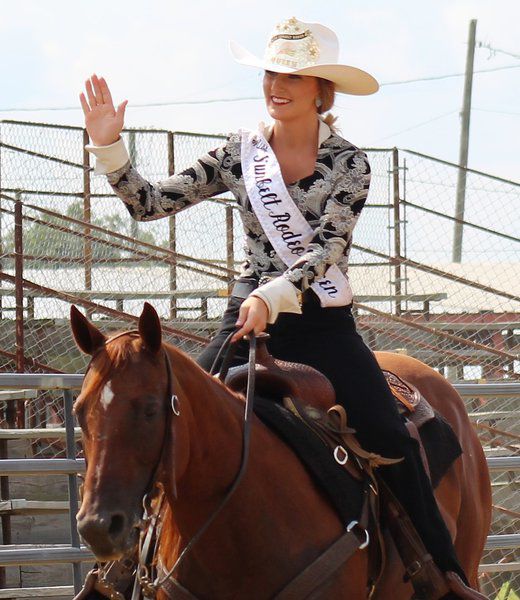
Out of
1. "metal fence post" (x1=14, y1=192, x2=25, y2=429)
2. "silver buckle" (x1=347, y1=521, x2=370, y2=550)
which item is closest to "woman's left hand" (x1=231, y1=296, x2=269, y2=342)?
"silver buckle" (x1=347, y1=521, x2=370, y2=550)

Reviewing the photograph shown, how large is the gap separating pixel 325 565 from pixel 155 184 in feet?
4.97

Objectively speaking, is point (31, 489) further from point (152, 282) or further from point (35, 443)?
point (152, 282)

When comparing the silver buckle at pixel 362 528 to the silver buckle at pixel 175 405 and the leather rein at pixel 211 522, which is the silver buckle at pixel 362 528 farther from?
the silver buckle at pixel 175 405

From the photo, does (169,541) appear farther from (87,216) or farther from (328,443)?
(87,216)

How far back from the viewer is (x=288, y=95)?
14.8 ft

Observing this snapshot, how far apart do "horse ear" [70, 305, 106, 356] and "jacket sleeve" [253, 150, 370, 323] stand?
0.64m

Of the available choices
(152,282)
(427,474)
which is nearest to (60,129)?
(152,282)

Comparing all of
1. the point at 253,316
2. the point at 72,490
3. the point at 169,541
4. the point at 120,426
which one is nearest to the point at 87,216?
the point at 72,490

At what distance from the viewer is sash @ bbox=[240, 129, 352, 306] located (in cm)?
444

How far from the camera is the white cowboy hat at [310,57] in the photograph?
449cm

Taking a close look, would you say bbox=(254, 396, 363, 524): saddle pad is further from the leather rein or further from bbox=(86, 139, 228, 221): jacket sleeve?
bbox=(86, 139, 228, 221): jacket sleeve

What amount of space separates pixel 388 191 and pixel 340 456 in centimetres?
891

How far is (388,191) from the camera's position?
1295 centimetres

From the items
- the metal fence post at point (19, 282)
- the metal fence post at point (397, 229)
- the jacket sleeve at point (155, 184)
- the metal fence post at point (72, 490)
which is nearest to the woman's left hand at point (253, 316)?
the jacket sleeve at point (155, 184)
